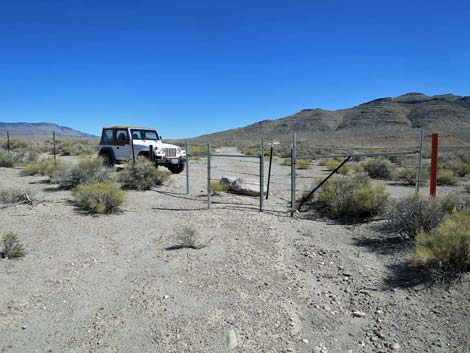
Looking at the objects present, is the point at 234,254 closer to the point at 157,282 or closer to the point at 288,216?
the point at 157,282

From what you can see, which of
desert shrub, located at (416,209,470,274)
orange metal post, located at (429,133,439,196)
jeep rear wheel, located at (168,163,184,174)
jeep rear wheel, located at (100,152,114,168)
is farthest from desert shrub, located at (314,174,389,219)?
jeep rear wheel, located at (100,152,114,168)

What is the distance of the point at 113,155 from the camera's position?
16562mm

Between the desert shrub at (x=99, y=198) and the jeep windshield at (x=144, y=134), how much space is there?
751cm

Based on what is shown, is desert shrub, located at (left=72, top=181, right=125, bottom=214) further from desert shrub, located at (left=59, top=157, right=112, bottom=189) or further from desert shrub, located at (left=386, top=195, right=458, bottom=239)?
desert shrub, located at (left=386, top=195, right=458, bottom=239)

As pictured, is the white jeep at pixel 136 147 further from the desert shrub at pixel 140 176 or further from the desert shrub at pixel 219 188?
the desert shrub at pixel 219 188

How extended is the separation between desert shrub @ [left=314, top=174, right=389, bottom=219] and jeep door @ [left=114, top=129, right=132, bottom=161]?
31.9 ft

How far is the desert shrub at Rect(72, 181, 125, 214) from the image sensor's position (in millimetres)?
8477

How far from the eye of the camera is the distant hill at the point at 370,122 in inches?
3250

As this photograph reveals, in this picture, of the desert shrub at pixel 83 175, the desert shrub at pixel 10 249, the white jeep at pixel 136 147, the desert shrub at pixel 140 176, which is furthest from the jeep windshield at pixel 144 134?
the desert shrub at pixel 10 249

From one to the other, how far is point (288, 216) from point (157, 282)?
4371mm

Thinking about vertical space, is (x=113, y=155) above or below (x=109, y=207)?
above

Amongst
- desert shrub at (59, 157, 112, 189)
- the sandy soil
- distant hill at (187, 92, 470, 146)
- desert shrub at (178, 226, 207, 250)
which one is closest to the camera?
the sandy soil

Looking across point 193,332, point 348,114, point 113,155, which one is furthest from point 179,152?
point 348,114

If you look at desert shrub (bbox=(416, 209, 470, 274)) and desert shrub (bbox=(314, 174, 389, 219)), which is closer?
desert shrub (bbox=(416, 209, 470, 274))
